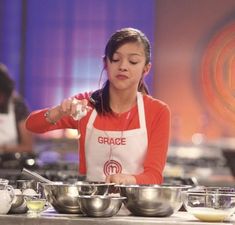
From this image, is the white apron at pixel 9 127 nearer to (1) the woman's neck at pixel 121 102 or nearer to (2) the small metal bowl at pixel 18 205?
(1) the woman's neck at pixel 121 102

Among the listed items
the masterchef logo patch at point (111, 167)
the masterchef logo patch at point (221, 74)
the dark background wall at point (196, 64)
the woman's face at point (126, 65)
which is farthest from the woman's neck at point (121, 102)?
the masterchef logo patch at point (221, 74)

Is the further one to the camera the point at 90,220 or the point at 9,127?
the point at 9,127

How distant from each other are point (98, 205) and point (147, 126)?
2.97 ft

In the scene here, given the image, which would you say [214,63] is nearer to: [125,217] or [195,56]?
[195,56]

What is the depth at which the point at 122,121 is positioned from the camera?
266 cm

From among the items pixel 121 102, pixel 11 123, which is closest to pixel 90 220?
pixel 121 102

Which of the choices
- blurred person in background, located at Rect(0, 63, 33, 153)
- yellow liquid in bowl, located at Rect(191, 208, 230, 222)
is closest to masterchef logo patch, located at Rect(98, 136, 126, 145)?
yellow liquid in bowl, located at Rect(191, 208, 230, 222)

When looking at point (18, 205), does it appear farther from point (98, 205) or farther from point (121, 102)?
point (121, 102)

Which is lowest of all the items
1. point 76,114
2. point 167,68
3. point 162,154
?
point 162,154

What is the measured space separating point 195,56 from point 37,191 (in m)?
4.91

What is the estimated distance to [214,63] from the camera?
21.7 feet

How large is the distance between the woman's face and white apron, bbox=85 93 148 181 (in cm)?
19

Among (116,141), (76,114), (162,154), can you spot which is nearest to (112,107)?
(116,141)

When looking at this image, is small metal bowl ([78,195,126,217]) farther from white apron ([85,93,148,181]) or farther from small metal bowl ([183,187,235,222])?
white apron ([85,93,148,181])
